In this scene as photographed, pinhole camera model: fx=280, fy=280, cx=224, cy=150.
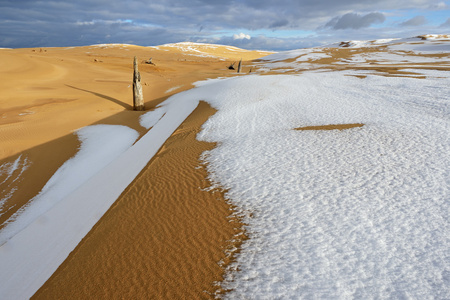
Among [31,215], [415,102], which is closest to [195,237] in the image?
[31,215]

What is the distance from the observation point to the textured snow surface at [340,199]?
411cm

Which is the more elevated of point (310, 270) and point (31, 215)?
point (310, 270)

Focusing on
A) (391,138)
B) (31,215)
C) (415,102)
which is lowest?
(31,215)

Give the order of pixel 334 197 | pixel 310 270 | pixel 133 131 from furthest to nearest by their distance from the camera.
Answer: pixel 133 131 → pixel 334 197 → pixel 310 270

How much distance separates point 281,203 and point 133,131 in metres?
9.92

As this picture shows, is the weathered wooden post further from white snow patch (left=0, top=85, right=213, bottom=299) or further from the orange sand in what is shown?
white snow patch (left=0, top=85, right=213, bottom=299)

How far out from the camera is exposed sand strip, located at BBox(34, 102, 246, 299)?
425 cm

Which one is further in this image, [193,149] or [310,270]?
[193,149]

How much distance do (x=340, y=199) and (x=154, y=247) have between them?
4.00 meters

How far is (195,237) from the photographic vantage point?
207 inches

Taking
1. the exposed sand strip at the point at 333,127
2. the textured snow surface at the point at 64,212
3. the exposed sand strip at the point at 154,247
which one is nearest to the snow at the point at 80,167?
the textured snow surface at the point at 64,212

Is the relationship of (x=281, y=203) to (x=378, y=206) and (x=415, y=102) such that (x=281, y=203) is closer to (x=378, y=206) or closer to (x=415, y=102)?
(x=378, y=206)

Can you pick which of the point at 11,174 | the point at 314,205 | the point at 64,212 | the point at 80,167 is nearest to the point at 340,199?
the point at 314,205

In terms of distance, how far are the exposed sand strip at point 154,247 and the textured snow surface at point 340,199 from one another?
49cm
